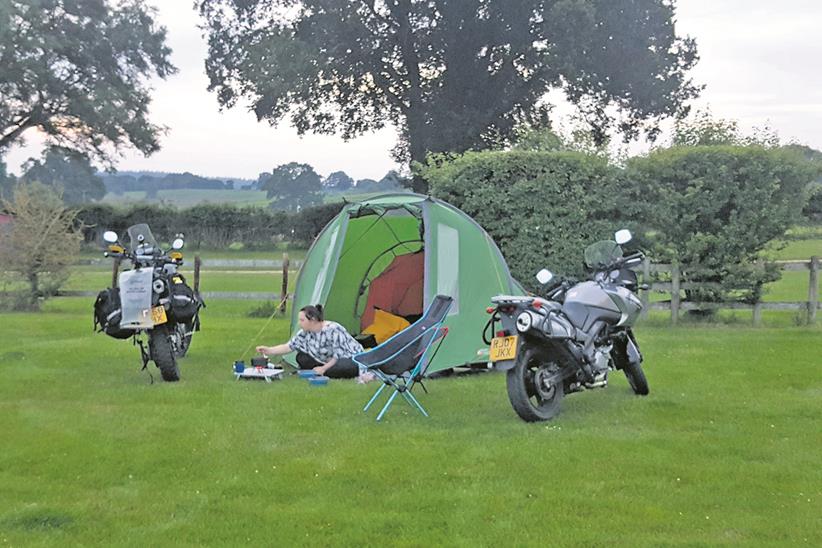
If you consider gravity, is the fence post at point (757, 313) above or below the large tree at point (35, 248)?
below

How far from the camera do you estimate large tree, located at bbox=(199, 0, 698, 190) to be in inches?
1137

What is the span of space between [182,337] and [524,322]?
503cm

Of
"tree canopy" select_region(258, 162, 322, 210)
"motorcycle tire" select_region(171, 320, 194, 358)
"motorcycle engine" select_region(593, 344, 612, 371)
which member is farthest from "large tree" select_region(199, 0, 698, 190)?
"motorcycle engine" select_region(593, 344, 612, 371)

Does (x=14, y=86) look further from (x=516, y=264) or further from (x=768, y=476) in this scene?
(x=768, y=476)

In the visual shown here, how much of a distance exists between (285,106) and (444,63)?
5.55 m

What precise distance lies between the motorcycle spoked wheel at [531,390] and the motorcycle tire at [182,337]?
14.3ft

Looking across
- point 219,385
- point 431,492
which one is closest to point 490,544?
point 431,492

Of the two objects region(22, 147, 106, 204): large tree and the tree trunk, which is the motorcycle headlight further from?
region(22, 147, 106, 204): large tree

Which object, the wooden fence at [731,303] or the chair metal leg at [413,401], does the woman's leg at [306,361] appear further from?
the wooden fence at [731,303]

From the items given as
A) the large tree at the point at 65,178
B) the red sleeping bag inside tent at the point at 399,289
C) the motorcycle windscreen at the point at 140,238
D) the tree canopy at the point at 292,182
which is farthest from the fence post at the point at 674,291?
the large tree at the point at 65,178

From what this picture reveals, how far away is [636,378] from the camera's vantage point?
8445 millimetres

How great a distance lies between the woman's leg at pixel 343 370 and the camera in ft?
30.7

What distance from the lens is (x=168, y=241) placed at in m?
31.5

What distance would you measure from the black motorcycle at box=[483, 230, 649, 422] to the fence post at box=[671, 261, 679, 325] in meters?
6.00
